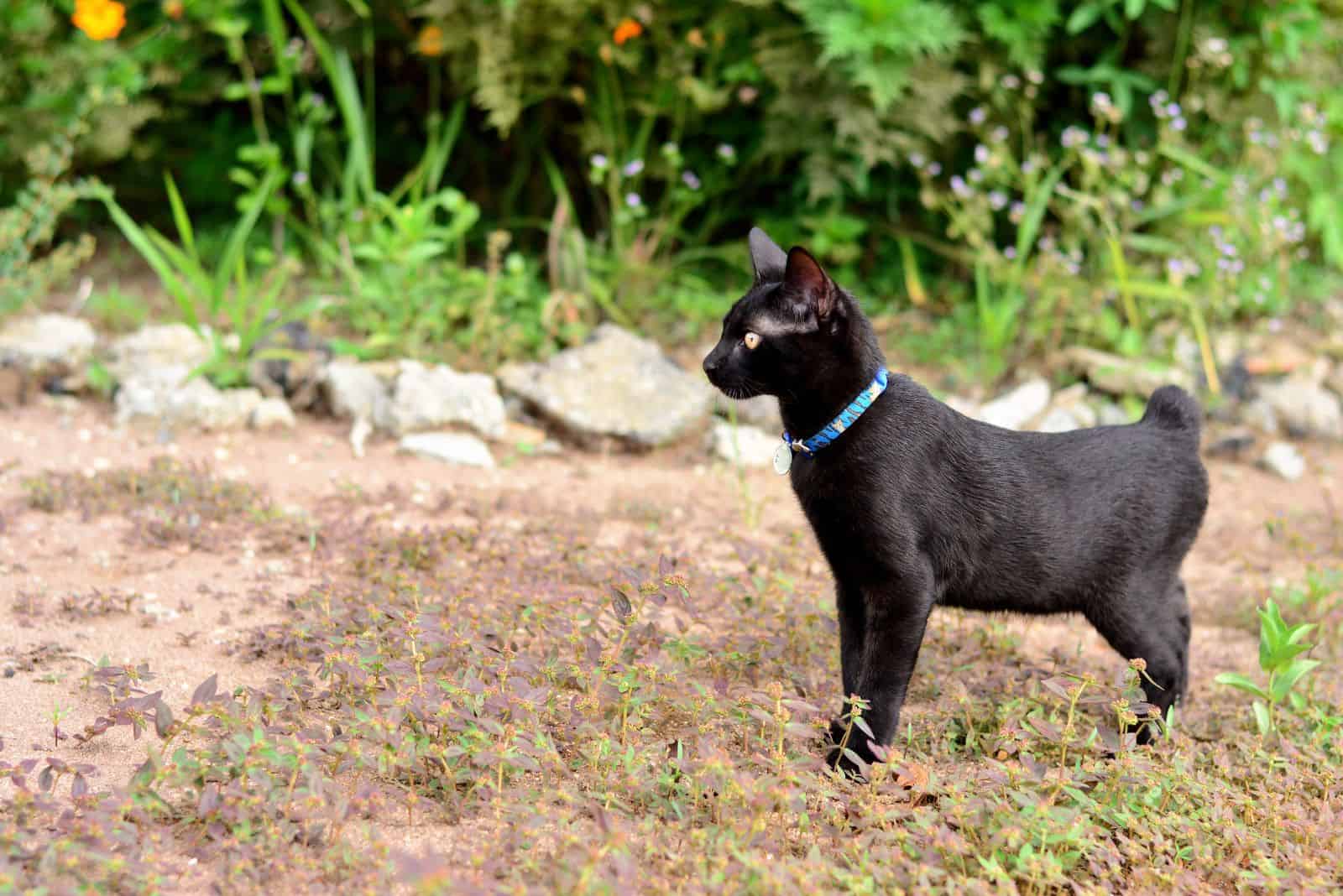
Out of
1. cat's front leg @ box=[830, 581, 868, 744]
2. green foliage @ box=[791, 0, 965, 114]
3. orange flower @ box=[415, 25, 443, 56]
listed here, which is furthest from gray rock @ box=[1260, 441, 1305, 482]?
orange flower @ box=[415, 25, 443, 56]

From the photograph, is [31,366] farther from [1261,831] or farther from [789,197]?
[1261,831]

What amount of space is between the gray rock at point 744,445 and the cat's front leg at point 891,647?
7.80 feet

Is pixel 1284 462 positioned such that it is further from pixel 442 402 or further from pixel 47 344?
pixel 47 344

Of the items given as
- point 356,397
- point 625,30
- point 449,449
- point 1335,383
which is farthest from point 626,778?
point 1335,383

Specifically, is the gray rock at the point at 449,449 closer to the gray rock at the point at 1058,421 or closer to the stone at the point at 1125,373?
the gray rock at the point at 1058,421

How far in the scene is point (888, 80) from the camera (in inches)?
223

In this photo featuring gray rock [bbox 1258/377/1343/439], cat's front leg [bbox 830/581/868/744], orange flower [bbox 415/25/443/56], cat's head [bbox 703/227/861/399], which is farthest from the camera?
gray rock [bbox 1258/377/1343/439]

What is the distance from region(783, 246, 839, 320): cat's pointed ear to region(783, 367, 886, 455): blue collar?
210 millimetres

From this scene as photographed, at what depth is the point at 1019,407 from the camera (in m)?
5.70

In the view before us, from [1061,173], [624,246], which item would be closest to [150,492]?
[624,246]

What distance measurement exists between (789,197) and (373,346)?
8.20ft

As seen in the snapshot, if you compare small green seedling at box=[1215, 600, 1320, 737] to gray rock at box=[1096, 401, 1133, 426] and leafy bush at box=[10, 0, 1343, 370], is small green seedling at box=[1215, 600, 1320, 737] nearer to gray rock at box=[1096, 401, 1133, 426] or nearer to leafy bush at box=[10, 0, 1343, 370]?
gray rock at box=[1096, 401, 1133, 426]

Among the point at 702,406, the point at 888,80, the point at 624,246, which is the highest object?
the point at 888,80

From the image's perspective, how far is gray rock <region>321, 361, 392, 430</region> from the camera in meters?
5.29
